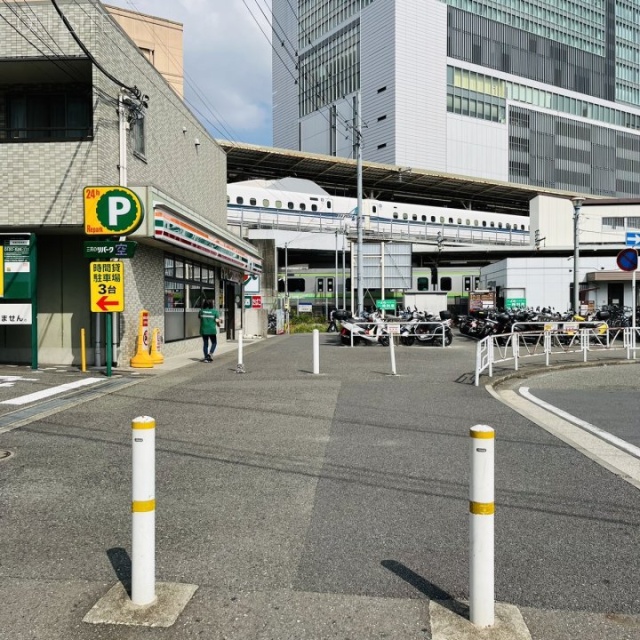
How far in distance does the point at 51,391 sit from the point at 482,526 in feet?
30.0

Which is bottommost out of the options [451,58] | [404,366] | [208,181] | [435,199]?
[404,366]

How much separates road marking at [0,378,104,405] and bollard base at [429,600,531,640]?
786 cm

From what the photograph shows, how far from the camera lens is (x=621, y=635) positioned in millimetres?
2896

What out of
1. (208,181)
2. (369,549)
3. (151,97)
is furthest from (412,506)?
(208,181)

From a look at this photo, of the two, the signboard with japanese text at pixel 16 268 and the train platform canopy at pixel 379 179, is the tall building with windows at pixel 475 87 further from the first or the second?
the signboard with japanese text at pixel 16 268

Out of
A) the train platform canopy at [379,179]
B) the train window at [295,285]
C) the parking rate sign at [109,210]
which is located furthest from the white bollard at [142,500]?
the train platform canopy at [379,179]

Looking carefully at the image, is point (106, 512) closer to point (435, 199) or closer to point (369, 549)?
point (369, 549)

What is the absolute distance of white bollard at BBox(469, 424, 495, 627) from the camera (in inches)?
113

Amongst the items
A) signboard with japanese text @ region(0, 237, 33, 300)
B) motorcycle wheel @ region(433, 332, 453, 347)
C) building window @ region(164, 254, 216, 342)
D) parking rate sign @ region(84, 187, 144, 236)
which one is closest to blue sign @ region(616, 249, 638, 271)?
motorcycle wheel @ region(433, 332, 453, 347)

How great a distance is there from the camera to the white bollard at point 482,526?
113 inches

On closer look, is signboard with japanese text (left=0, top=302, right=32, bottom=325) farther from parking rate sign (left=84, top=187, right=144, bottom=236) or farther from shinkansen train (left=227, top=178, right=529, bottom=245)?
shinkansen train (left=227, top=178, right=529, bottom=245)

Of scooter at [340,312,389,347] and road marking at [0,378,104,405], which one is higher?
scooter at [340,312,389,347]

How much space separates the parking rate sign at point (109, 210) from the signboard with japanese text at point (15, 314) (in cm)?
232

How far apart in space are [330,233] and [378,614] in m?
48.1
